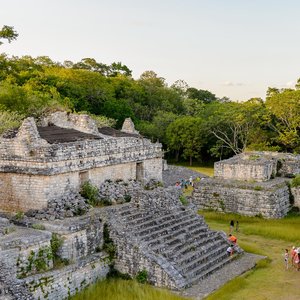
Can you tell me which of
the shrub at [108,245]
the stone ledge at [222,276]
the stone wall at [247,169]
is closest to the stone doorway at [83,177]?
the shrub at [108,245]

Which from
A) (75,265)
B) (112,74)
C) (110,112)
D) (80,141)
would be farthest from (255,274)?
(112,74)

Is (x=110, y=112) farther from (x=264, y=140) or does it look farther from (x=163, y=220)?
(x=163, y=220)

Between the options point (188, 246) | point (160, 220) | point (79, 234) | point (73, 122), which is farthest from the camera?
point (73, 122)

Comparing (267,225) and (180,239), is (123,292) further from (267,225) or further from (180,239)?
(267,225)

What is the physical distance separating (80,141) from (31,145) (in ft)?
6.69

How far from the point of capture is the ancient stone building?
16344 millimetres

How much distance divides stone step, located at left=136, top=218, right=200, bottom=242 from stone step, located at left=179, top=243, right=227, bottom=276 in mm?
1393

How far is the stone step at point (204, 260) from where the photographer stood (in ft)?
50.6


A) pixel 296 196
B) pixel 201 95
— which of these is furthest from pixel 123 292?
pixel 201 95

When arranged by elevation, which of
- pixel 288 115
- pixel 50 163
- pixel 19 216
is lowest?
pixel 19 216

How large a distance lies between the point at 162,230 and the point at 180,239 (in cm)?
70

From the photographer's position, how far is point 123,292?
551 inches

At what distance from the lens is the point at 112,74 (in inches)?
3054

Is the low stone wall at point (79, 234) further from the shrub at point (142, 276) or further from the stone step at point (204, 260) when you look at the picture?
the stone step at point (204, 260)
